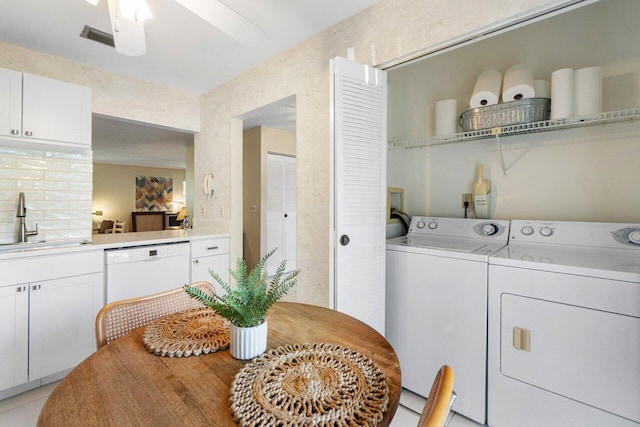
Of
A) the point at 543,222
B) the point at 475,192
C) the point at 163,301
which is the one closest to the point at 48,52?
the point at 163,301

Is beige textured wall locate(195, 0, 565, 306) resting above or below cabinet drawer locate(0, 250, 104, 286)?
above

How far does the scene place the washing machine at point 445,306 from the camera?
161 cm

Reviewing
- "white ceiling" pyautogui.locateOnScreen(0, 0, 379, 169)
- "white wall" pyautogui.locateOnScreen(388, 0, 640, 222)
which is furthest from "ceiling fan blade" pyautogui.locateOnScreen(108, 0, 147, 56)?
"white wall" pyautogui.locateOnScreen(388, 0, 640, 222)

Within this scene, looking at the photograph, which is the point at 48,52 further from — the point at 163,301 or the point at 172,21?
the point at 163,301

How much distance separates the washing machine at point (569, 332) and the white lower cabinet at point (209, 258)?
2.35m

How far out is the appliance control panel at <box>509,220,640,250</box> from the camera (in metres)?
1.57

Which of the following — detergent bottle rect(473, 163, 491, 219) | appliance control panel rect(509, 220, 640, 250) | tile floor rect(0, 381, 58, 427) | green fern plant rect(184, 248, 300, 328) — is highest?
detergent bottle rect(473, 163, 491, 219)

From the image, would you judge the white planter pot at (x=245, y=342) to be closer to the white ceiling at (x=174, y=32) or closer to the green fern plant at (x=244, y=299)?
the green fern plant at (x=244, y=299)

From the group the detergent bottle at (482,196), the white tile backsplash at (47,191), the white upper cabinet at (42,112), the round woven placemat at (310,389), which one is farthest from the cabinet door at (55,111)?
the detergent bottle at (482,196)

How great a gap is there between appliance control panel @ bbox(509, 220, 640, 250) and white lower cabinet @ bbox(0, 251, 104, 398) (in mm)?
2890

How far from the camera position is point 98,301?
7.06 feet

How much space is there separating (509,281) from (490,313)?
0.20m

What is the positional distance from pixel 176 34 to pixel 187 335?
2142mm

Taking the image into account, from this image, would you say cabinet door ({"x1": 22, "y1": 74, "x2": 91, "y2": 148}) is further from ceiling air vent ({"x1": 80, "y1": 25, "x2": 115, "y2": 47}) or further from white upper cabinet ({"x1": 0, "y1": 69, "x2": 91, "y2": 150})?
ceiling air vent ({"x1": 80, "y1": 25, "x2": 115, "y2": 47})
